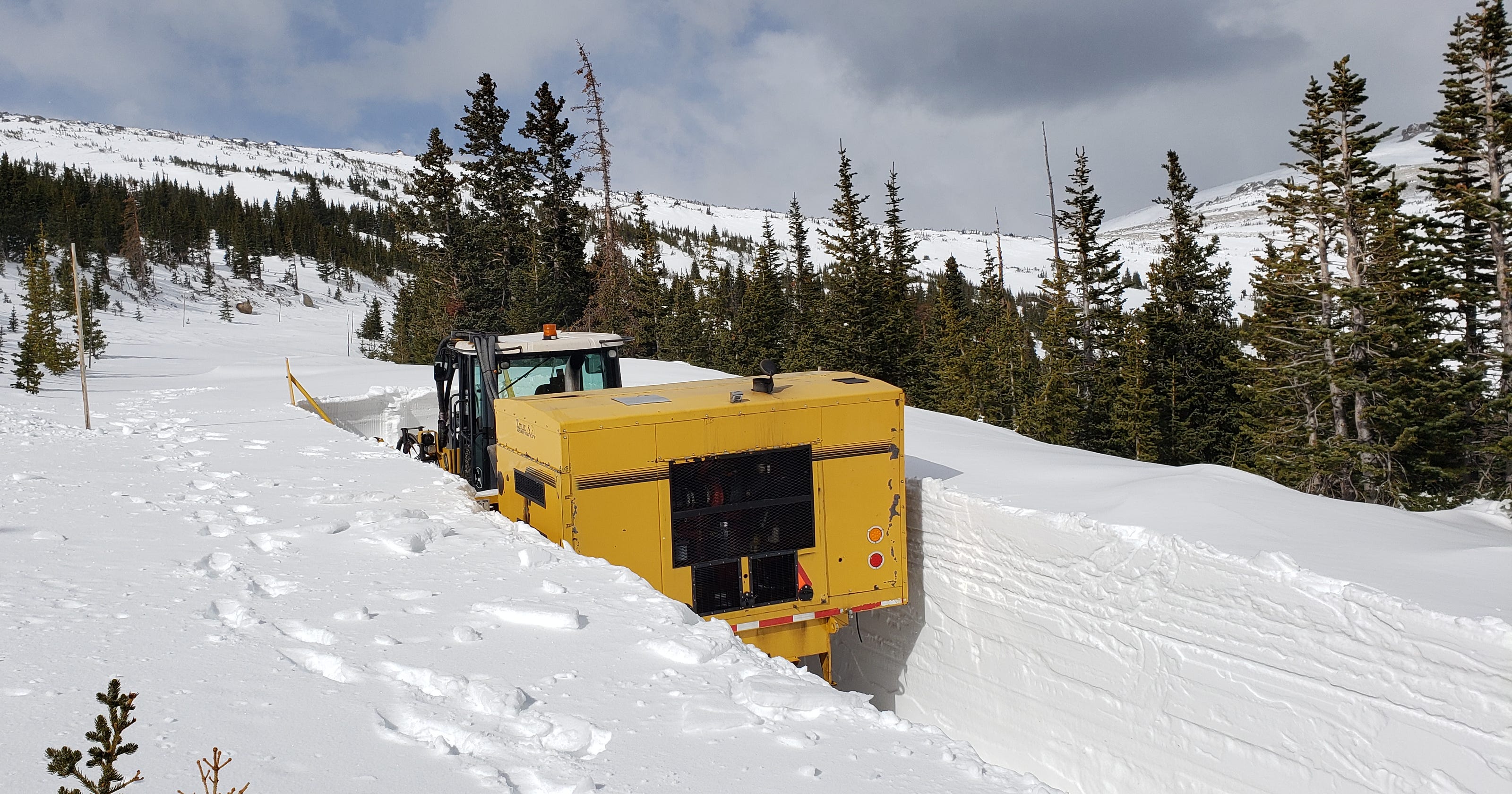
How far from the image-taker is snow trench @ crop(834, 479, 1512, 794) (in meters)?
5.15

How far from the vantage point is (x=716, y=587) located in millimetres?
7449

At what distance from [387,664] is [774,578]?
383cm

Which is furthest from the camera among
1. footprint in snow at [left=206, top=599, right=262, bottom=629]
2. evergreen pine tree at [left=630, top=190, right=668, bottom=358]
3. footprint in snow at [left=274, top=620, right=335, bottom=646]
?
evergreen pine tree at [left=630, top=190, right=668, bottom=358]

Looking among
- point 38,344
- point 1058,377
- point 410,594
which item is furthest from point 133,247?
point 410,594

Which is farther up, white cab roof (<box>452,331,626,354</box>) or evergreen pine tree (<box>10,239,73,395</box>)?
evergreen pine tree (<box>10,239,73,395</box>)

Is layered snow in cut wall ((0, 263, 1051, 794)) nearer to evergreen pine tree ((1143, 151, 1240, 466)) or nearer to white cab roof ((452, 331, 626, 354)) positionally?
white cab roof ((452, 331, 626, 354))

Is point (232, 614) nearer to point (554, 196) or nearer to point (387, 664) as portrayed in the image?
point (387, 664)

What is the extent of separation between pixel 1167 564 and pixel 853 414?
2.63 m

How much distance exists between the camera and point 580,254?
4578 centimetres

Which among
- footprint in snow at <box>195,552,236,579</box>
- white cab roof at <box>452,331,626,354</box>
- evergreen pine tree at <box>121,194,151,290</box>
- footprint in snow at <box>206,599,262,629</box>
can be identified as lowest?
footprint in snow at <box>206,599,262,629</box>

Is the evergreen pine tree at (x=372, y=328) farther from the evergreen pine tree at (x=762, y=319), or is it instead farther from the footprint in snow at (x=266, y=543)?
the footprint in snow at (x=266, y=543)

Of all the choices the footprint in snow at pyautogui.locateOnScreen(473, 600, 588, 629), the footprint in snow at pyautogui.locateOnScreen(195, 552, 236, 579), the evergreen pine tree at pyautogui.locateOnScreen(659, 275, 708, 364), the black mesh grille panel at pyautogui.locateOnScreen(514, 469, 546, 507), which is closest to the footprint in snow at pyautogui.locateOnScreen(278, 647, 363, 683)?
the footprint in snow at pyautogui.locateOnScreen(473, 600, 588, 629)

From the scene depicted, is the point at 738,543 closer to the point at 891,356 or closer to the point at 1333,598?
the point at 1333,598

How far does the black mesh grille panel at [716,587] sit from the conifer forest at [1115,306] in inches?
441
